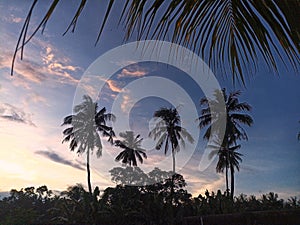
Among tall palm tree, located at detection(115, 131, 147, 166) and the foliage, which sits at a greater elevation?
tall palm tree, located at detection(115, 131, 147, 166)

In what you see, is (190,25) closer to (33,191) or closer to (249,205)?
(249,205)

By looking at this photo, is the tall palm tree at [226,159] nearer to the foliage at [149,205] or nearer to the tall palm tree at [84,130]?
the foliage at [149,205]

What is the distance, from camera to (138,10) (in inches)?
38.0

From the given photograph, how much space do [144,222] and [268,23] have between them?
106 feet

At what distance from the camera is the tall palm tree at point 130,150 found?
127 ft

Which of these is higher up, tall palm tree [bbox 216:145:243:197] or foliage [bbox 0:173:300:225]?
tall palm tree [bbox 216:145:243:197]

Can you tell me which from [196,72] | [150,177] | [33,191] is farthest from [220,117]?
[33,191]

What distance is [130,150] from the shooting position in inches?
1531

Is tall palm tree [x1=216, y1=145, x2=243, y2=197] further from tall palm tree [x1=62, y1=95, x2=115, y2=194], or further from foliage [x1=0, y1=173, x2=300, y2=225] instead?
tall palm tree [x1=62, y1=95, x2=115, y2=194]

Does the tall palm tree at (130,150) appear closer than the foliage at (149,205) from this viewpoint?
No

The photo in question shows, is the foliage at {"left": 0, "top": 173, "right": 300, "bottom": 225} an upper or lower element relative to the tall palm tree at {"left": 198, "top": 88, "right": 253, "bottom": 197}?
lower

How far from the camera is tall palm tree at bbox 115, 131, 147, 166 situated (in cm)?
3866

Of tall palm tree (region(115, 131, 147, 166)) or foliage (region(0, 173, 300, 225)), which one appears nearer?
foliage (region(0, 173, 300, 225))

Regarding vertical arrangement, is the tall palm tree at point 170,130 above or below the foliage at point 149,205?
above
